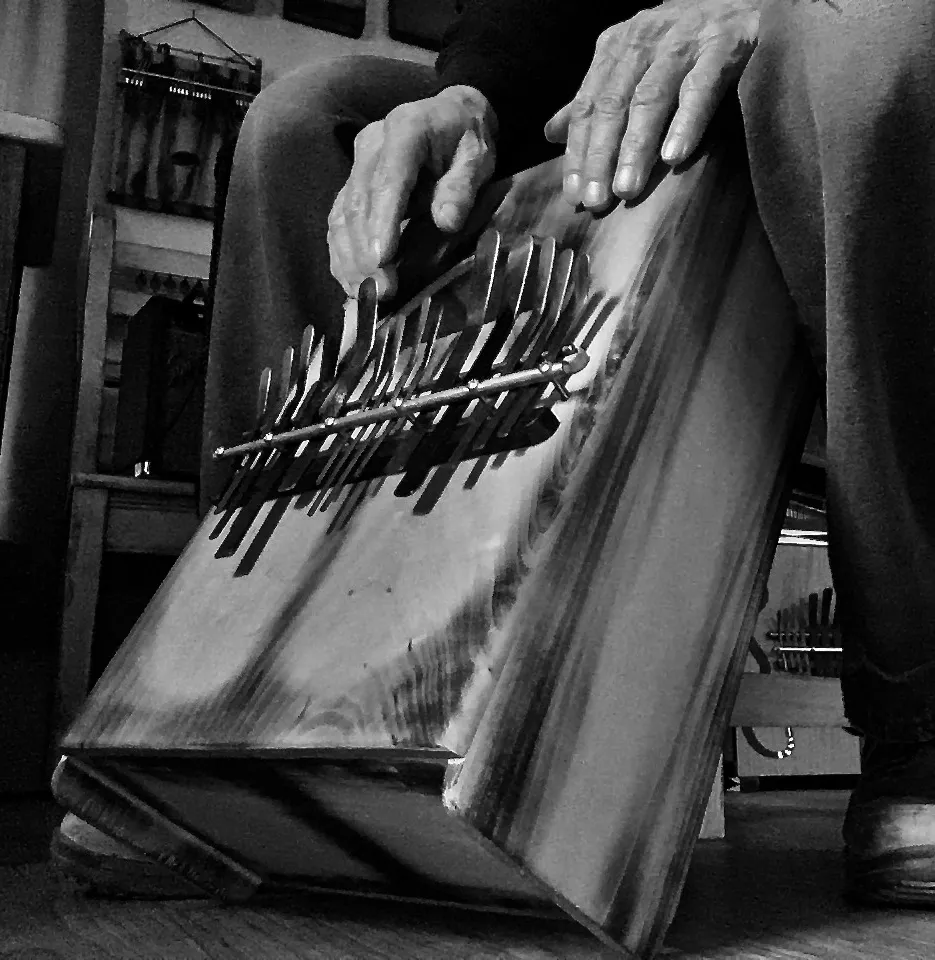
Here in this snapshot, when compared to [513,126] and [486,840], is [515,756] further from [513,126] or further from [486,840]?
[513,126]

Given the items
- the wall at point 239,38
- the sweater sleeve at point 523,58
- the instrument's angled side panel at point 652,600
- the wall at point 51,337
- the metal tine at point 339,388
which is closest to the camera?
the instrument's angled side panel at point 652,600

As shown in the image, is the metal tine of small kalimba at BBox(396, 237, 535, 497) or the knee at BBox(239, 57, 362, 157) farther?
the knee at BBox(239, 57, 362, 157)

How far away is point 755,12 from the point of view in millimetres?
632

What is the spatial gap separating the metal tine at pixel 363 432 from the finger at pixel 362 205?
0.12 metres

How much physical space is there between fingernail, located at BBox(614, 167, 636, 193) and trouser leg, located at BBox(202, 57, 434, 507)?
388mm

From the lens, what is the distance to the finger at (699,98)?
0.55m

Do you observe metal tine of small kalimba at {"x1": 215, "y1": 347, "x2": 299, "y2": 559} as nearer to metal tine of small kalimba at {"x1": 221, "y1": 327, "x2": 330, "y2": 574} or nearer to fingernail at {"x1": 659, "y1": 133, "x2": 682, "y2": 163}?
metal tine of small kalimba at {"x1": 221, "y1": 327, "x2": 330, "y2": 574}

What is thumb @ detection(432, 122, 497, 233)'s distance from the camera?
2.35ft

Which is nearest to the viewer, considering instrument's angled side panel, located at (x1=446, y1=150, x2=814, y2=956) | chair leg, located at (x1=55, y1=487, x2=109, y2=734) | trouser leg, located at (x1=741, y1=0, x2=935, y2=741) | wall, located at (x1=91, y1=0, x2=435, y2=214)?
instrument's angled side panel, located at (x1=446, y1=150, x2=814, y2=956)

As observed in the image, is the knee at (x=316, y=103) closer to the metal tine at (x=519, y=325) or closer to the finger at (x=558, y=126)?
the finger at (x=558, y=126)

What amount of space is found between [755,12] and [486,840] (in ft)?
1.71

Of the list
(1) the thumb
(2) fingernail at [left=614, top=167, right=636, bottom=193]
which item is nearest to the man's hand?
(2) fingernail at [left=614, top=167, right=636, bottom=193]

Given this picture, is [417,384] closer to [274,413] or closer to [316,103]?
[274,413]

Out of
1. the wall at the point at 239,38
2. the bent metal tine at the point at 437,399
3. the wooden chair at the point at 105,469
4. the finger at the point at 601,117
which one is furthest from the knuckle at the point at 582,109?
the wall at the point at 239,38
